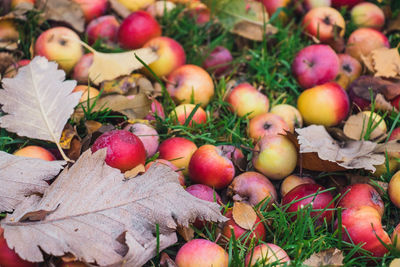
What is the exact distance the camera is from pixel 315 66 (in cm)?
332

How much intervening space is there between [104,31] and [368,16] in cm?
201

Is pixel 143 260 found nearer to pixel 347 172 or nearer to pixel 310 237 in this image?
pixel 310 237

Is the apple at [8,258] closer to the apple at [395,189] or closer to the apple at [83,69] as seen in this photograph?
the apple at [83,69]

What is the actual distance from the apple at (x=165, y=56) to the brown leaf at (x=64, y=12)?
1.97 feet

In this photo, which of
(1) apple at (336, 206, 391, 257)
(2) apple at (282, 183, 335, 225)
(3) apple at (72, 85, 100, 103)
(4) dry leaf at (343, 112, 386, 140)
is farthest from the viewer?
(3) apple at (72, 85, 100, 103)

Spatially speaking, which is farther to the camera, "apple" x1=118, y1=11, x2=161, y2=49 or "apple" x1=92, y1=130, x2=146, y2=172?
"apple" x1=118, y1=11, x2=161, y2=49

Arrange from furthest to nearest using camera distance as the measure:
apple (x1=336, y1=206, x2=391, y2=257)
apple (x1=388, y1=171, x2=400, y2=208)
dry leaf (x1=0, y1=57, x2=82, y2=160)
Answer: dry leaf (x1=0, y1=57, x2=82, y2=160)
apple (x1=388, y1=171, x2=400, y2=208)
apple (x1=336, y1=206, x2=391, y2=257)

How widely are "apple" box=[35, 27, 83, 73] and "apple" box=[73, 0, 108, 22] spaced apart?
37 centimetres

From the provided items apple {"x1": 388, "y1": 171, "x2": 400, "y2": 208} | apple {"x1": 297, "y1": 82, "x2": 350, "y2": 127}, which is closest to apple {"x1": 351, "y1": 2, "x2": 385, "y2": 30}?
apple {"x1": 297, "y1": 82, "x2": 350, "y2": 127}

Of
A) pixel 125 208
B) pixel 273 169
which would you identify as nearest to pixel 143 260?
pixel 125 208

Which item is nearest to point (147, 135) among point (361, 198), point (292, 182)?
point (292, 182)

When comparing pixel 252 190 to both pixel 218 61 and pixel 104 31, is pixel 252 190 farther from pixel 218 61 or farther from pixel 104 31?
pixel 104 31

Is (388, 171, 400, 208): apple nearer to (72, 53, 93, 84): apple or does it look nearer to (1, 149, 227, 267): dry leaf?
(1, 149, 227, 267): dry leaf

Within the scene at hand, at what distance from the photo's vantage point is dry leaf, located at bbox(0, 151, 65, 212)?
2244 millimetres
